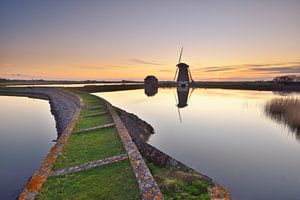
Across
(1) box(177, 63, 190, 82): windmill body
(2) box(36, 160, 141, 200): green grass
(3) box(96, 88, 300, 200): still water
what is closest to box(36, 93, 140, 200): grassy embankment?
(2) box(36, 160, 141, 200): green grass

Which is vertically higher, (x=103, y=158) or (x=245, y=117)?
(x=103, y=158)

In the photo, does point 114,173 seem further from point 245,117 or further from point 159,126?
point 245,117

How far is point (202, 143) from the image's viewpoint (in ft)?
50.8

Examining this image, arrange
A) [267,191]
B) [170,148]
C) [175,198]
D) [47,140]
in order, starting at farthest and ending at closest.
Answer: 1. [47,140]
2. [170,148]
3. [267,191]
4. [175,198]

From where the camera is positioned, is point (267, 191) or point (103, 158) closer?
point (103, 158)

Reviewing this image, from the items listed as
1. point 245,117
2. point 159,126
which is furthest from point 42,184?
point 245,117

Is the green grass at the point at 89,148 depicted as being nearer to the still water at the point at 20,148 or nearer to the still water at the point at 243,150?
the still water at the point at 20,148

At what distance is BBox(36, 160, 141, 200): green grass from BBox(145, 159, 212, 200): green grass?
3.54 feet

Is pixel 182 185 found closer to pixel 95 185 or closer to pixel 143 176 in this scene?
pixel 143 176

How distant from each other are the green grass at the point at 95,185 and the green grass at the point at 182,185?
3.54ft

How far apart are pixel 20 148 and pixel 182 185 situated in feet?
43.8

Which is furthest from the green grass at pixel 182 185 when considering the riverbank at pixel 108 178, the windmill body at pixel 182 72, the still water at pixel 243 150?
the windmill body at pixel 182 72

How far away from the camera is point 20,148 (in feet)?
45.6

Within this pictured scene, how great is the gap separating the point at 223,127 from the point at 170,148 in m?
9.22
